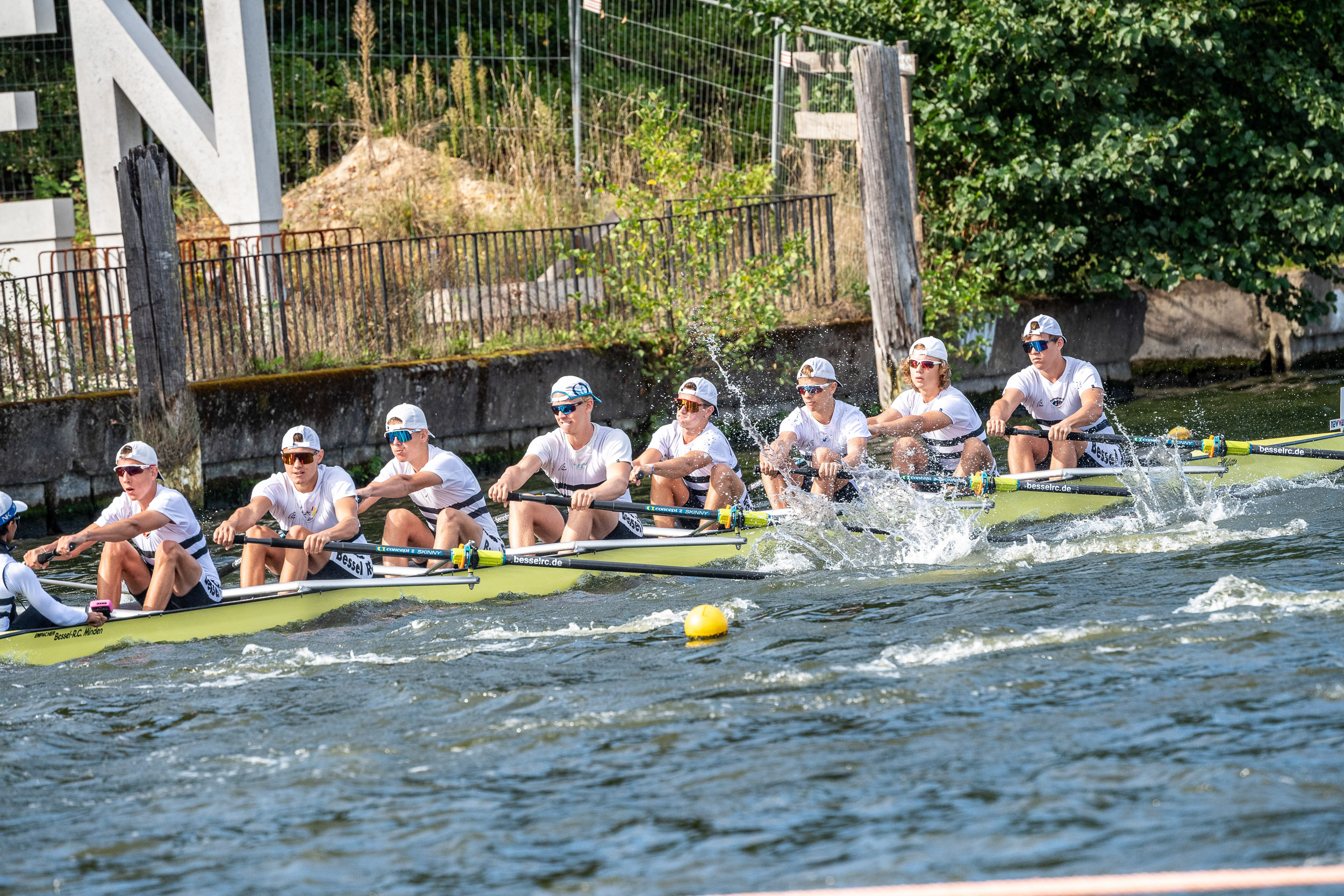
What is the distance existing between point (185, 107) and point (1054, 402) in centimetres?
863

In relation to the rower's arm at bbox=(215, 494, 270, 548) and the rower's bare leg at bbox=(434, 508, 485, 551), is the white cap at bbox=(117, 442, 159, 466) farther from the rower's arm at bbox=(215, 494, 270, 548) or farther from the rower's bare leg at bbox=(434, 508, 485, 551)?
the rower's bare leg at bbox=(434, 508, 485, 551)

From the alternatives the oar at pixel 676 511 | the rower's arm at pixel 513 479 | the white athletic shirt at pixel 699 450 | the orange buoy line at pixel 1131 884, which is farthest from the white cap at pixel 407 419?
the orange buoy line at pixel 1131 884

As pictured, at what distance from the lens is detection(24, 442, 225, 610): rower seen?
8.20 meters

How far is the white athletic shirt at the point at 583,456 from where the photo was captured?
9.66m

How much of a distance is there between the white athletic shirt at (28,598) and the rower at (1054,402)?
629 centimetres

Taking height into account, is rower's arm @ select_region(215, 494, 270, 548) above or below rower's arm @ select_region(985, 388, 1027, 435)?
below

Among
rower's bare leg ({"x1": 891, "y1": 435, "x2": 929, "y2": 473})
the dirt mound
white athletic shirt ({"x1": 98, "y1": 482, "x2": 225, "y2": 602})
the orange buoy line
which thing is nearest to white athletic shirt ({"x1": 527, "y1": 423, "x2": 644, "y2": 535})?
rower's bare leg ({"x1": 891, "y1": 435, "x2": 929, "y2": 473})

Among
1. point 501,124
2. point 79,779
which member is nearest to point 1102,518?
point 79,779

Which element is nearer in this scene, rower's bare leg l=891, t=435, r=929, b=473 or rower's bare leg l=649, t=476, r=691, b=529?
rower's bare leg l=649, t=476, r=691, b=529

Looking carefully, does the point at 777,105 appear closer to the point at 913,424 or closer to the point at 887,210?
the point at 887,210

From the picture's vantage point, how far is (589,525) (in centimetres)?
949

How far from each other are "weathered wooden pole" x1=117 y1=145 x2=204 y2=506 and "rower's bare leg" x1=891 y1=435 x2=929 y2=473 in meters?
5.55

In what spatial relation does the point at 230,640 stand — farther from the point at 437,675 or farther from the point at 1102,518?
the point at 1102,518

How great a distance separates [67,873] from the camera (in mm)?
4984
